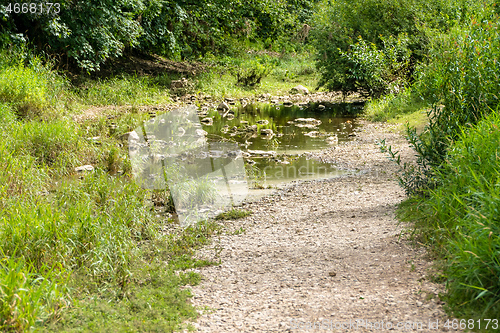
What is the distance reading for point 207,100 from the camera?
2039 cm

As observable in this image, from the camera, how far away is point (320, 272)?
4.77 metres

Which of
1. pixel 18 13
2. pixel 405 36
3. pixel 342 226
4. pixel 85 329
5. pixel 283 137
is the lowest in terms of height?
pixel 283 137

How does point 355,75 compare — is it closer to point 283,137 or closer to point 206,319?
point 283,137

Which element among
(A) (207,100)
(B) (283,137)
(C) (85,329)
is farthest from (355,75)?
(C) (85,329)

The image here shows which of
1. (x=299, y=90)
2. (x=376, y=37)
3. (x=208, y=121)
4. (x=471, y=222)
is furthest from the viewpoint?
(x=299, y=90)

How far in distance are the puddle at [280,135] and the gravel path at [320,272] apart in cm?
184

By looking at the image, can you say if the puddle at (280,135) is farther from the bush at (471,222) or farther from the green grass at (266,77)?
the bush at (471,222)

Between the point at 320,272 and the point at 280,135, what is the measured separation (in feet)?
32.5

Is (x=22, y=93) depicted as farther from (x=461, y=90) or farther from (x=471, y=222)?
(x=471, y=222)

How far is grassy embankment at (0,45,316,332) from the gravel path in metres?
0.40

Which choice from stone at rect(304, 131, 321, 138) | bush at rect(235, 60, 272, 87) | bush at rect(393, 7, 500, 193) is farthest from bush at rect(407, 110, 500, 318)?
bush at rect(235, 60, 272, 87)

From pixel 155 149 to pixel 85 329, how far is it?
7742 mm

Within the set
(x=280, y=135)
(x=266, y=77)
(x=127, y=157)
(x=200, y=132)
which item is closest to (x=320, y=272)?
(x=127, y=157)

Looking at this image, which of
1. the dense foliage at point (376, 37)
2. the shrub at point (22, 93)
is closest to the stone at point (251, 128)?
the dense foliage at point (376, 37)
